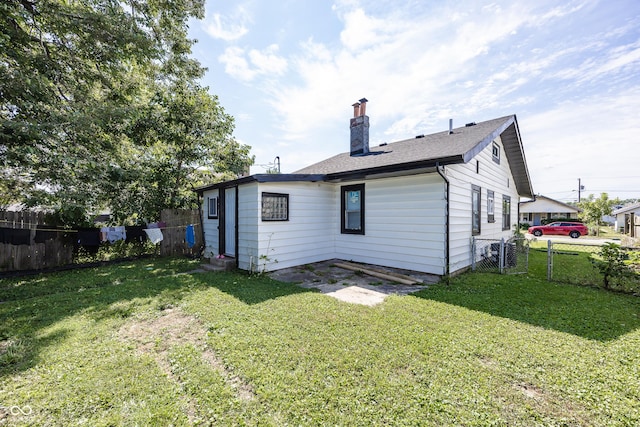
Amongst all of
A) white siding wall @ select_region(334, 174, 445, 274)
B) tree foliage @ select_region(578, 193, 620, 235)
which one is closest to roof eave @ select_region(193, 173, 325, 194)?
white siding wall @ select_region(334, 174, 445, 274)

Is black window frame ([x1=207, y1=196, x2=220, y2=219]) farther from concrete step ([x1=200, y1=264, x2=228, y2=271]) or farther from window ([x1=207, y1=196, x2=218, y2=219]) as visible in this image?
concrete step ([x1=200, y1=264, x2=228, y2=271])

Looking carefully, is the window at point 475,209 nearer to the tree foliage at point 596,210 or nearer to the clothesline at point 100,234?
the clothesline at point 100,234

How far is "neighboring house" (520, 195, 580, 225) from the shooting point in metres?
31.2

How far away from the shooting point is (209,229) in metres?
9.30

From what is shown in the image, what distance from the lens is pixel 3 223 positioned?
6707 millimetres

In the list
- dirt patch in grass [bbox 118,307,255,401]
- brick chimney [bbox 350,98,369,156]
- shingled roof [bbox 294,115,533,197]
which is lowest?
dirt patch in grass [bbox 118,307,255,401]

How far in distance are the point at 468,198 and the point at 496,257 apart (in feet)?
6.97

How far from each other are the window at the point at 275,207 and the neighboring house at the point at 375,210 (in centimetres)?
3

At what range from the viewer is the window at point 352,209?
7.77 m

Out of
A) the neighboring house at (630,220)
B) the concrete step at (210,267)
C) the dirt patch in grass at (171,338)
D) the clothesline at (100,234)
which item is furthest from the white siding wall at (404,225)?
the neighboring house at (630,220)

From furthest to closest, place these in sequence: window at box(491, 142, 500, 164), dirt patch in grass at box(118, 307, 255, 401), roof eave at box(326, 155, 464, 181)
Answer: window at box(491, 142, 500, 164) < roof eave at box(326, 155, 464, 181) < dirt patch in grass at box(118, 307, 255, 401)

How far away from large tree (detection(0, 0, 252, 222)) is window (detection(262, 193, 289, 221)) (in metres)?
4.58

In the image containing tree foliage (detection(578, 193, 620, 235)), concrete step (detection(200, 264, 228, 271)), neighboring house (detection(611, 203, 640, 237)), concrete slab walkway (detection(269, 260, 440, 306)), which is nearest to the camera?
concrete slab walkway (detection(269, 260, 440, 306))


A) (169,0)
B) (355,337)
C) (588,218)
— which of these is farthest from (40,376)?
(588,218)
